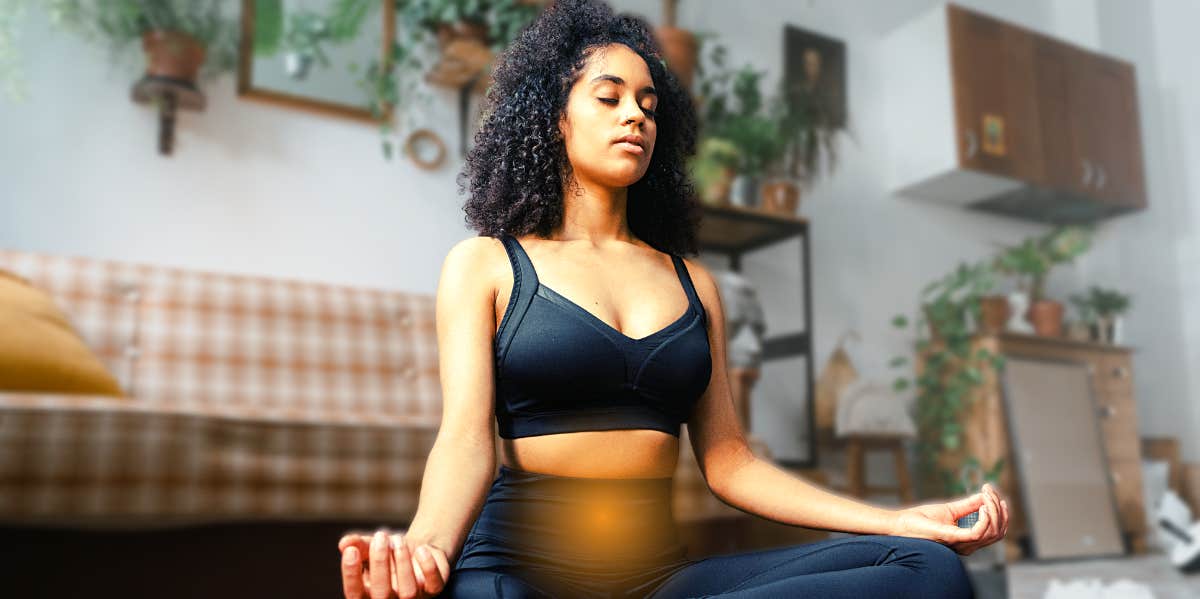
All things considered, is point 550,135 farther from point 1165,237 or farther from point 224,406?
point 1165,237

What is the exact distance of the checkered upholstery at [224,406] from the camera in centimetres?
150

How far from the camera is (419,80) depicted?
3.26 metres

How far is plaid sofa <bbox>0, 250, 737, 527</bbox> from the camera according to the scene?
1505 millimetres

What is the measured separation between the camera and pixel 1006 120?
425cm

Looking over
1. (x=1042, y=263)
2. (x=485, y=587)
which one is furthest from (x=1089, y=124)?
(x=485, y=587)

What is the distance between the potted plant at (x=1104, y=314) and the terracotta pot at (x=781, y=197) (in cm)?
195

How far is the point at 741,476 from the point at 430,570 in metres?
0.39

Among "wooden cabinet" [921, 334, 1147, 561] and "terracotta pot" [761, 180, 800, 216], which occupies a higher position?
"terracotta pot" [761, 180, 800, 216]

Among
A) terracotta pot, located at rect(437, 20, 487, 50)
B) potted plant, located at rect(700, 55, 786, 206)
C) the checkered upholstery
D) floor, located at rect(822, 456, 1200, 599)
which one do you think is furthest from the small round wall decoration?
floor, located at rect(822, 456, 1200, 599)

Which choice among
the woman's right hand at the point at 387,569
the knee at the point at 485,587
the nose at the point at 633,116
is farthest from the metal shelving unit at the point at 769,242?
the woman's right hand at the point at 387,569

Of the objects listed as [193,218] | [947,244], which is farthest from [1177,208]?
[193,218]

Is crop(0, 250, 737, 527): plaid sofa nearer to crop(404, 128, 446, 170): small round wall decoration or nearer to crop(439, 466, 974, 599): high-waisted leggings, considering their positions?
crop(404, 128, 446, 170): small round wall decoration

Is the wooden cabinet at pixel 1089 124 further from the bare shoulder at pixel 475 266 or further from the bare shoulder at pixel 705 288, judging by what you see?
the bare shoulder at pixel 475 266

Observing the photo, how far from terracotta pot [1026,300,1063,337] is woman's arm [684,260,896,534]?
3.86 meters
